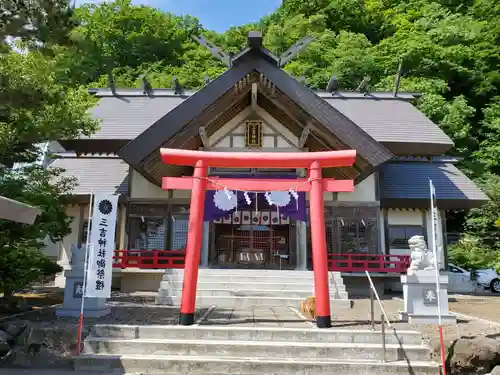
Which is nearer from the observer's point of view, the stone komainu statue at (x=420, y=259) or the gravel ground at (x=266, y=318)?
the gravel ground at (x=266, y=318)

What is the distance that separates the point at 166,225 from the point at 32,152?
5.31 meters

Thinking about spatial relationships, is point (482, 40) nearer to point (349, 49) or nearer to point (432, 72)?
point (432, 72)

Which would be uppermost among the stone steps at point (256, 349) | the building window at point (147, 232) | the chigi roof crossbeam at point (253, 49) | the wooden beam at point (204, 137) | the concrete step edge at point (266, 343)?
the chigi roof crossbeam at point (253, 49)

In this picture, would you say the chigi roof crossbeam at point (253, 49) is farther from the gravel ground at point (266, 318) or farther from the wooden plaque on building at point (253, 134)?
the gravel ground at point (266, 318)

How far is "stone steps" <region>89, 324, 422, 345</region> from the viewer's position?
21.4ft

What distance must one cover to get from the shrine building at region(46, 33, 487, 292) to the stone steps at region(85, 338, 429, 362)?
5444mm

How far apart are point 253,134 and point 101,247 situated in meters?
6.83

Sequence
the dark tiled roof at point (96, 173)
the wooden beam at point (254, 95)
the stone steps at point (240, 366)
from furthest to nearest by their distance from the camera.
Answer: the dark tiled roof at point (96, 173)
the wooden beam at point (254, 95)
the stone steps at point (240, 366)

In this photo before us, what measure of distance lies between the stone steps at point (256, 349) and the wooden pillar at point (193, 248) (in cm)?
81

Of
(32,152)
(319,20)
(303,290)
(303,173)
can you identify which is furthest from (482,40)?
(32,152)

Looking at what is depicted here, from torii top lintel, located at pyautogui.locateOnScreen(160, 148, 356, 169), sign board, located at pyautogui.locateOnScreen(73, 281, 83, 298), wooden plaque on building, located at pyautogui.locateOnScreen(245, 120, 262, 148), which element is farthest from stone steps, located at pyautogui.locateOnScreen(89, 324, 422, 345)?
wooden plaque on building, located at pyautogui.locateOnScreen(245, 120, 262, 148)

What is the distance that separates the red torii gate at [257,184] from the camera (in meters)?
7.46

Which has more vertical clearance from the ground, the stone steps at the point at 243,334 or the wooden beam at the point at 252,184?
the wooden beam at the point at 252,184

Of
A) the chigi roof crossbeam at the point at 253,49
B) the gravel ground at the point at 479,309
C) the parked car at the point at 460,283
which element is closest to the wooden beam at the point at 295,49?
the chigi roof crossbeam at the point at 253,49
